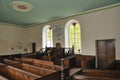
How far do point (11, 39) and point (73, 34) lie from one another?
5.74 meters

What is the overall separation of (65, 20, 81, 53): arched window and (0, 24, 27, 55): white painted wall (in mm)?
4902

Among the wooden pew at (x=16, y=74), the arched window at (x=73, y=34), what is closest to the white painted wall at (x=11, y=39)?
the arched window at (x=73, y=34)

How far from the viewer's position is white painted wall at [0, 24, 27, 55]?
9289 millimetres

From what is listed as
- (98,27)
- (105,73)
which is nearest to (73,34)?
(98,27)

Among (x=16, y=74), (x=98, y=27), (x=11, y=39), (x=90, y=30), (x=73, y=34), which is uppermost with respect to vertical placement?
(x=98, y=27)

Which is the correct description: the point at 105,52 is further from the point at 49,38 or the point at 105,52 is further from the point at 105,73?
the point at 49,38

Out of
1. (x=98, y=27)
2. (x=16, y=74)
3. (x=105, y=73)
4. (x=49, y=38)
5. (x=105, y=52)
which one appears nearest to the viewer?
(x=105, y=73)

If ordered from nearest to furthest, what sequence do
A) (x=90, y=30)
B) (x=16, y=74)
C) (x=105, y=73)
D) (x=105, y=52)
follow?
(x=105, y=73)
(x=16, y=74)
(x=105, y=52)
(x=90, y=30)

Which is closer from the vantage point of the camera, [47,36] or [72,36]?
[72,36]

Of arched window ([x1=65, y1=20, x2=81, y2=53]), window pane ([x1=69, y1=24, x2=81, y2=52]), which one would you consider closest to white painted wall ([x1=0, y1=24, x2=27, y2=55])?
arched window ([x1=65, y1=20, x2=81, y2=53])

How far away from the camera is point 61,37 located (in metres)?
8.02

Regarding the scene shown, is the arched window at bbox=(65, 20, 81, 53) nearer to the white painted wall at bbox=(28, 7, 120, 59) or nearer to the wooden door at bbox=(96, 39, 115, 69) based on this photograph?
the white painted wall at bbox=(28, 7, 120, 59)

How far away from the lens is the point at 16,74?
349cm

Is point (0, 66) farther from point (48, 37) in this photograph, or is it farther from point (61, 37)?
point (48, 37)
